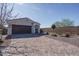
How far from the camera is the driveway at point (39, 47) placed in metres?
6.11

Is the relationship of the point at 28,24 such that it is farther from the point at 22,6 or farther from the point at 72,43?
the point at 72,43

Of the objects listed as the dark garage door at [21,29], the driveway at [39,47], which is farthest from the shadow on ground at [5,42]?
the dark garage door at [21,29]

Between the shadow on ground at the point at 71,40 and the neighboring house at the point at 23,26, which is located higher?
the neighboring house at the point at 23,26

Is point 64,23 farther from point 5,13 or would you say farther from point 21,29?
point 5,13

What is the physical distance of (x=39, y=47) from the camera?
20.2 feet

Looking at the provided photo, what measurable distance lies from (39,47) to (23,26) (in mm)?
440

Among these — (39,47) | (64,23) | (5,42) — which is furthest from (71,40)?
(5,42)

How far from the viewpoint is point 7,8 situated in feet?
20.3

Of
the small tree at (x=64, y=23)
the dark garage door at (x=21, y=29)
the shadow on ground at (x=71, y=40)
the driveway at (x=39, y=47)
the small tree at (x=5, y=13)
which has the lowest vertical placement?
the driveway at (x=39, y=47)

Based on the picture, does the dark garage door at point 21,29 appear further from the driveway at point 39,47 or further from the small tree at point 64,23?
the small tree at point 64,23

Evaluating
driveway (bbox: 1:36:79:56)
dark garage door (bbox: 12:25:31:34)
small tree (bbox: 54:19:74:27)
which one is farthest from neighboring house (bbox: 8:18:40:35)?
small tree (bbox: 54:19:74:27)

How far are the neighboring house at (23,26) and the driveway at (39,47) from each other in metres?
0.13

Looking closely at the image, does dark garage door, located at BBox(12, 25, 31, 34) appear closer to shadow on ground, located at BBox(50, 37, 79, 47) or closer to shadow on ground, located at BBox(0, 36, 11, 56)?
shadow on ground, located at BBox(0, 36, 11, 56)

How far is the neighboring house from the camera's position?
6164 millimetres
